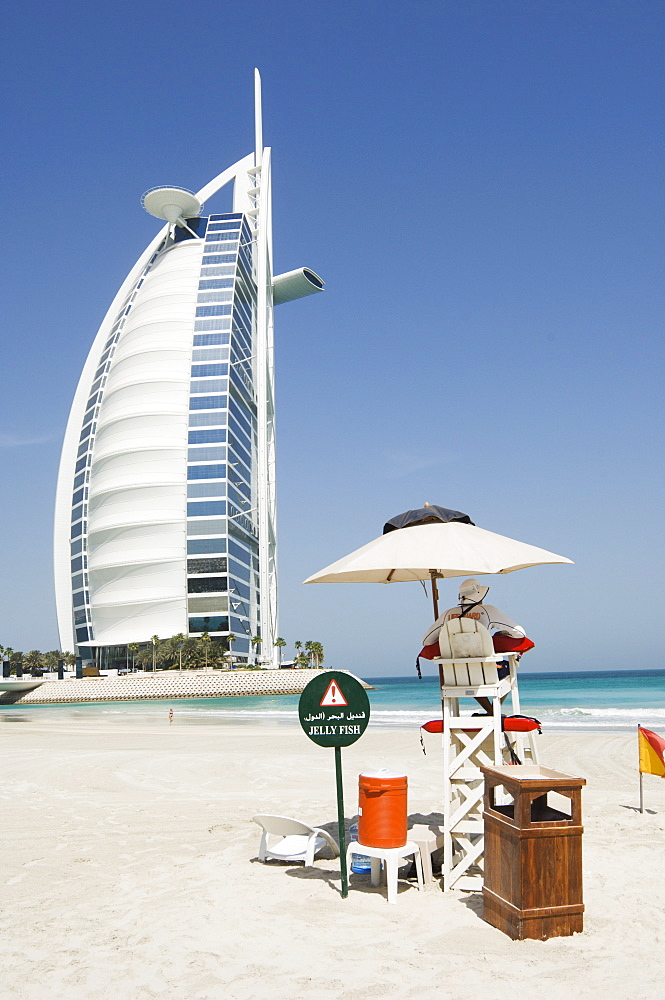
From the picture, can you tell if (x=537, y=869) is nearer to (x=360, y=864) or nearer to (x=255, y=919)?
(x=255, y=919)

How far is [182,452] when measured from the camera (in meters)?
77.4

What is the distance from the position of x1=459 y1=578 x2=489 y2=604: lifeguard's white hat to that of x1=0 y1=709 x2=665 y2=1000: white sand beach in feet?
4.05

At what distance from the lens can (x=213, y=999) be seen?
149 inches

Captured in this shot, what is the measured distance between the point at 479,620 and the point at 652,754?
4003mm

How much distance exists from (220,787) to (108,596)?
71.1m

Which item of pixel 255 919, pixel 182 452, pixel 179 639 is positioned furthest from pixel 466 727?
pixel 182 452

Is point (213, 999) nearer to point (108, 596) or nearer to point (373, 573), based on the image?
point (373, 573)

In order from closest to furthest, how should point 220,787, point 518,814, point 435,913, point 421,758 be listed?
point 518,814 → point 435,913 → point 220,787 → point 421,758

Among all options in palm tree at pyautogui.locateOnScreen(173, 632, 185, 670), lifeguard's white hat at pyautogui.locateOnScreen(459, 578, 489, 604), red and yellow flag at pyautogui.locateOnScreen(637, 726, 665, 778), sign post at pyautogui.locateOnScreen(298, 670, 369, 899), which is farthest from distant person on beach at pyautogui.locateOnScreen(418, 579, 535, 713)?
palm tree at pyautogui.locateOnScreen(173, 632, 185, 670)

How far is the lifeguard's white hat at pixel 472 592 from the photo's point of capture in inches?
234

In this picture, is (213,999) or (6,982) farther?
(6,982)

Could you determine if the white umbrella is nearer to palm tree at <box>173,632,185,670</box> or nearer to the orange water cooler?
the orange water cooler

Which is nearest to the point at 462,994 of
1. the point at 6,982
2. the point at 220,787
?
the point at 6,982

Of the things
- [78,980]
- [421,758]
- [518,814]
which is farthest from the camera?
[421,758]
